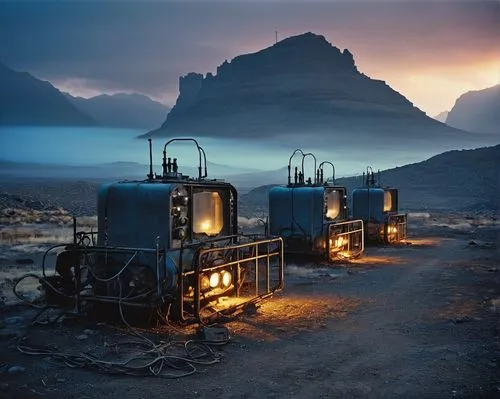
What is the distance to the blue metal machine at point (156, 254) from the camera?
9.42m

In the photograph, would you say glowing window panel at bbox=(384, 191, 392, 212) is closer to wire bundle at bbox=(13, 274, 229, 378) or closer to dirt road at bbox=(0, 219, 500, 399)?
dirt road at bbox=(0, 219, 500, 399)

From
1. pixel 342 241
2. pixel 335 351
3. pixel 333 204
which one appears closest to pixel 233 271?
pixel 335 351

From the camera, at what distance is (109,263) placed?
10.1m

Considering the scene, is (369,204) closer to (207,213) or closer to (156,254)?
(207,213)

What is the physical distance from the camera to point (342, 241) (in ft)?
64.9

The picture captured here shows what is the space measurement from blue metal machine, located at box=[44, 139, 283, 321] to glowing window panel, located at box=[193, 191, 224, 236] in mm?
20

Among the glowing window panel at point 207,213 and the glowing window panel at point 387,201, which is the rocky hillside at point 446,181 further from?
the glowing window panel at point 207,213

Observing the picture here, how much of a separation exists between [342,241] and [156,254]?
38.8ft

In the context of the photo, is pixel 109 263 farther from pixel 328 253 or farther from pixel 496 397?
pixel 328 253

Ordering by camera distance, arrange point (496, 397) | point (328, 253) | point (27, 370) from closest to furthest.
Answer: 1. point (496, 397)
2. point (27, 370)
3. point (328, 253)

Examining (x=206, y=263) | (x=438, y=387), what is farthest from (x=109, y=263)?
(x=438, y=387)

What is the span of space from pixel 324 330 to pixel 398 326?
1.47 metres

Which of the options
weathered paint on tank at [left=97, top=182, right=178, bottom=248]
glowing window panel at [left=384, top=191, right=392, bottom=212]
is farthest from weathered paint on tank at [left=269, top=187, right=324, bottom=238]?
weathered paint on tank at [left=97, top=182, right=178, bottom=248]

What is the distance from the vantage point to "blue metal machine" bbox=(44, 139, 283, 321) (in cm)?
Answer: 942
